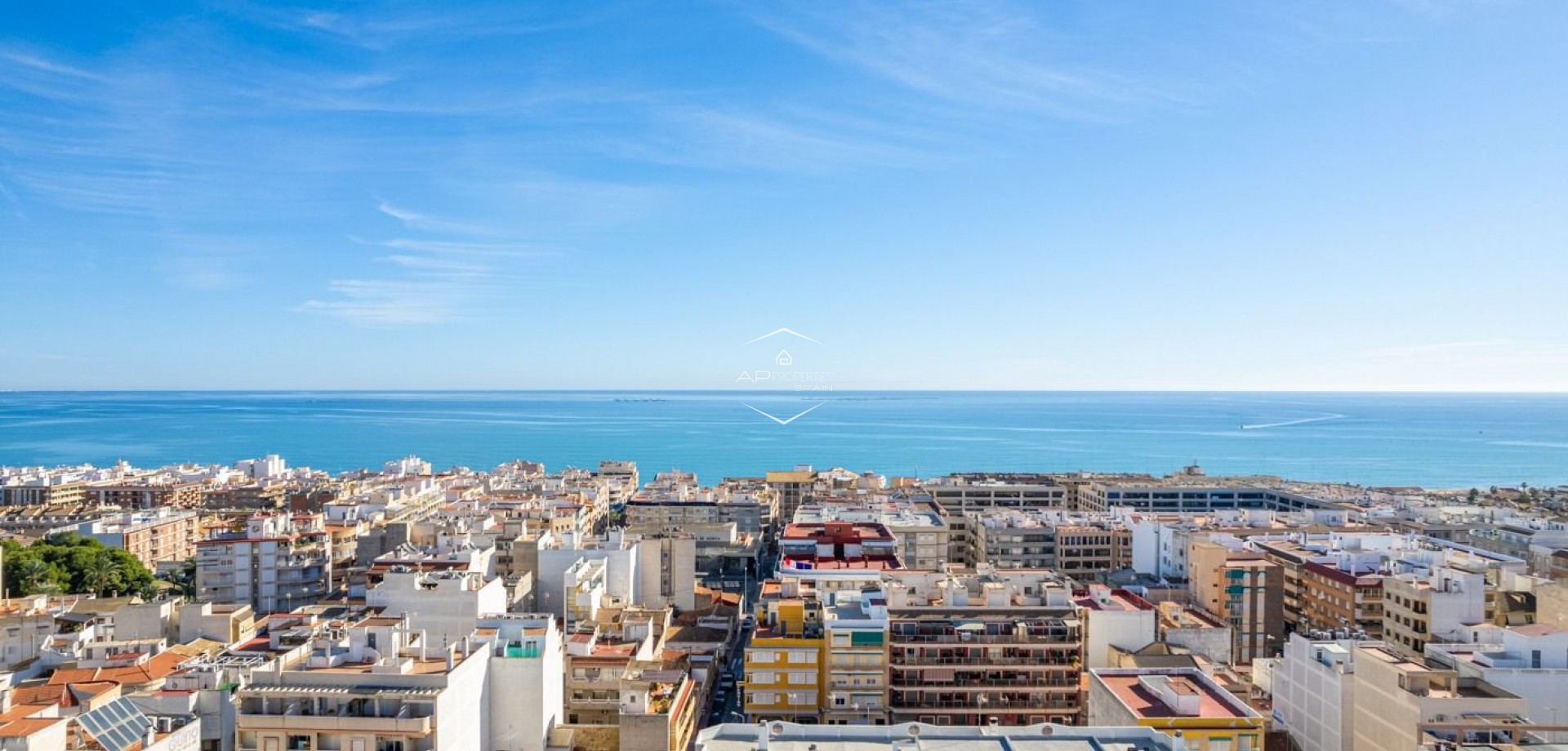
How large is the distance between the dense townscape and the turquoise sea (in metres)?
45.4

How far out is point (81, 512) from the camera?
142 feet

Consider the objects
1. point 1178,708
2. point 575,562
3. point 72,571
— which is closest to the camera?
point 1178,708

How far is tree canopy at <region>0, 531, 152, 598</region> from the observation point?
27.9 meters

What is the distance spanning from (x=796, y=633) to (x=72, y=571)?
80.3 ft

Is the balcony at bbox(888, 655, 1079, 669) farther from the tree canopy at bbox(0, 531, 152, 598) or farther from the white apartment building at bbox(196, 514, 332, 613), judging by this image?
the tree canopy at bbox(0, 531, 152, 598)

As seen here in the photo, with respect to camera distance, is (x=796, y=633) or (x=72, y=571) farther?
(x=72, y=571)

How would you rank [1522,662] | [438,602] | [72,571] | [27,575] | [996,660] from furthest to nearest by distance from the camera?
[72,571]
[27,575]
[438,602]
[996,660]
[1522,662]

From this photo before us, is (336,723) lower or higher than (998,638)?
higher

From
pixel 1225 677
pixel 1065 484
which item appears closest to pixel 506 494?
pixel 1065 484

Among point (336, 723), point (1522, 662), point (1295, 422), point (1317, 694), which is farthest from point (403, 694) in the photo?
point (1295, 422)

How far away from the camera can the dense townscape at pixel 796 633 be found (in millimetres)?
12680

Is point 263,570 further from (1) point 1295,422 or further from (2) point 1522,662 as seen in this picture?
(1) point 1295,422

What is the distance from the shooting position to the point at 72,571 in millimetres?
29781

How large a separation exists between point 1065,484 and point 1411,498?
16399mm
